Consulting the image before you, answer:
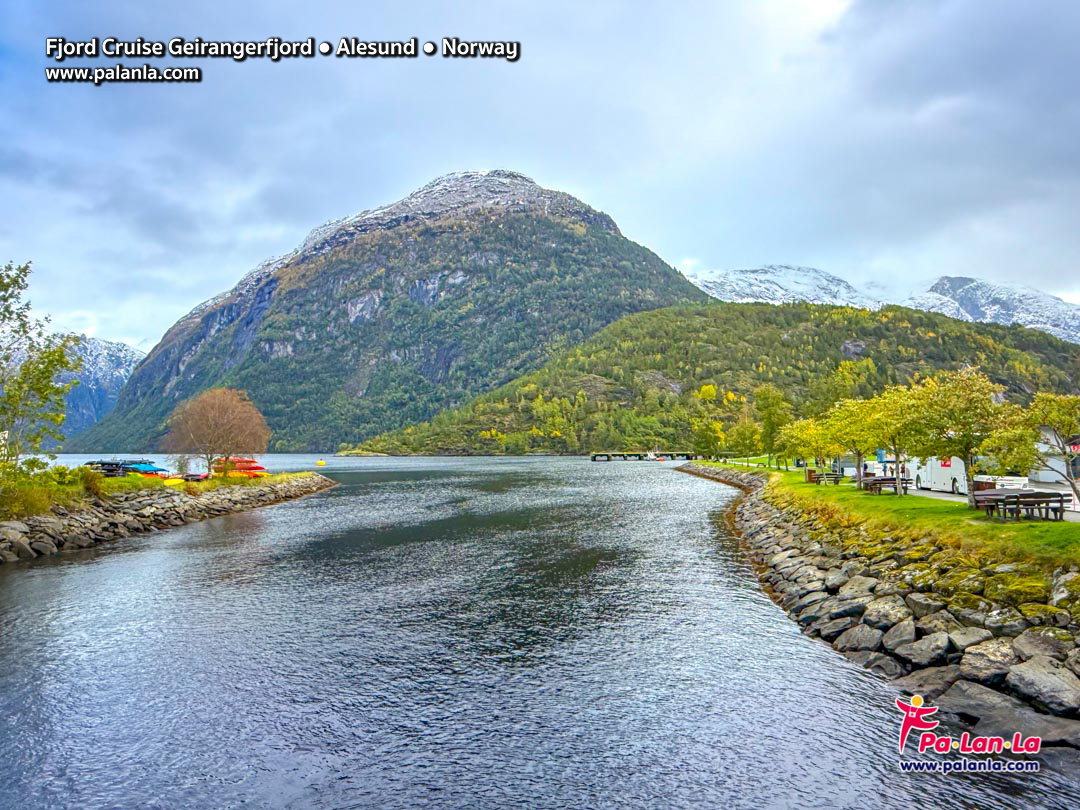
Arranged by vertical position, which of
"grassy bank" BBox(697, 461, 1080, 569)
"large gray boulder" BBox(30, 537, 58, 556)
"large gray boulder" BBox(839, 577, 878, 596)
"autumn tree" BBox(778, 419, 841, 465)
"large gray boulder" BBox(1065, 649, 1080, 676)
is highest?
"autumn tree" BBox(778, 419, 841, 465)

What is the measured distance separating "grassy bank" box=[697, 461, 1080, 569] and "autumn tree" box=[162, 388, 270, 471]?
249 ft

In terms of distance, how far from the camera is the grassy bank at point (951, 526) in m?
22.8

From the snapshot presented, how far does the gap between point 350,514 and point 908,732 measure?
6429 centimetres

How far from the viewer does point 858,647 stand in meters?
23.7

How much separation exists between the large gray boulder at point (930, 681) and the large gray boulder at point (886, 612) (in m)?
3.27

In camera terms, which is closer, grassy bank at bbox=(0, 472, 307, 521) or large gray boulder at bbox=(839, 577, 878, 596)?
large gray boulder at bbox=(839, 577, 878, 596)

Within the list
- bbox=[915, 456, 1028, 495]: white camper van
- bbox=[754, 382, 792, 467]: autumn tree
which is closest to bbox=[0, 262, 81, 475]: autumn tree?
bbox=[915, 456, 1028, 495]: white camper van

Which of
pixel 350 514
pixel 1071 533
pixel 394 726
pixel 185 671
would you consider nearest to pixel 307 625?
pixel 185 671

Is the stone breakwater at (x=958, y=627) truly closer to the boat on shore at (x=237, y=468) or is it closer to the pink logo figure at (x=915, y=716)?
the pink logo figure at (x=915, y=716)

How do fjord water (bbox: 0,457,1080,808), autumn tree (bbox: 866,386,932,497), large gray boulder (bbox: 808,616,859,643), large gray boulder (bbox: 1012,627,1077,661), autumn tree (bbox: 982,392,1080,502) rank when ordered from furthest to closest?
autumn tree (bbox: 866,386,932,497), large gray boulder (bbox: 808,616,859,643), autumn tree (bbox: 982,392,1080,502), large gray boulder (bbox: 1012,627,1077,661), fjord water (bbox: 0,457,1080,808)

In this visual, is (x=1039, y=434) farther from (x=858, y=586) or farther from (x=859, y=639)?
(x=859, y=639)

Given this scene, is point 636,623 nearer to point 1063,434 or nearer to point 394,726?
point 394,726

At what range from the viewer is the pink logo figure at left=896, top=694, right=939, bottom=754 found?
17.3 m

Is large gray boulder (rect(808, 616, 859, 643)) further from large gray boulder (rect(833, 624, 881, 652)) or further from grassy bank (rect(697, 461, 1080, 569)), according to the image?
grassy bank (rect(697, 461, 1080, 569))
